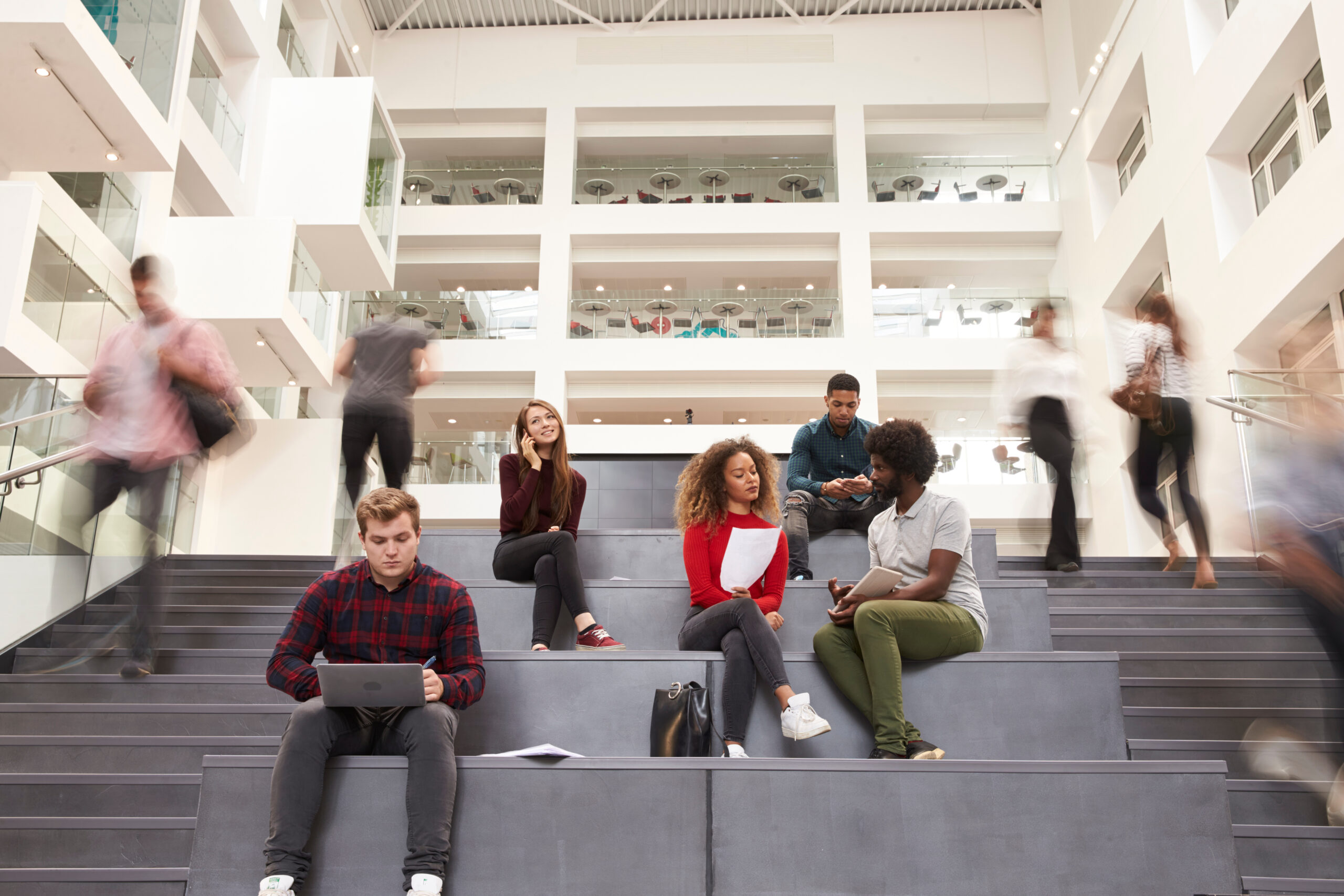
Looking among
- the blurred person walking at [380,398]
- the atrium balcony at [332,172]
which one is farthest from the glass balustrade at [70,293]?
the atrium balcony at [332,172]

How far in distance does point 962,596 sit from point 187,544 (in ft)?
17.5

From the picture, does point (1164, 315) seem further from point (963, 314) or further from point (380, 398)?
point (963, 314)

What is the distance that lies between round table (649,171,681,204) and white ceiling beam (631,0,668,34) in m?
2.51

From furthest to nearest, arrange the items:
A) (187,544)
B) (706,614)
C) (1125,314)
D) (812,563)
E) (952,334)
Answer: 1. (952,334)
2. (1125,314)
3. (187,544)
4. (812,563)
5. (706,614)

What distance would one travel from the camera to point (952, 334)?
1538cm

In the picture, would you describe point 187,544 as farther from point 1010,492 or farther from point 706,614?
point 1010,492

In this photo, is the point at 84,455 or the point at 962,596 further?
the point at 84,455

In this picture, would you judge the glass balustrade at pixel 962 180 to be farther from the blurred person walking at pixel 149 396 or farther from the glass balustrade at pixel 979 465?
the blurred person walking at pixel 149 396

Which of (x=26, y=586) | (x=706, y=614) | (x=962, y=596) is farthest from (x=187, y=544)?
(x=962, y=596)

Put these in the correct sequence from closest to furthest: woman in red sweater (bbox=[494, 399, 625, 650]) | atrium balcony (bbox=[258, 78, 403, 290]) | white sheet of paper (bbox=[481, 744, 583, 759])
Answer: white sheet of paper (bbox=[481, 744, 583, 759]) < woman in red sweater (bbox=[494, 399, 625, 650]) < atrium balcony (bbox=[258, 78, 403, 290])

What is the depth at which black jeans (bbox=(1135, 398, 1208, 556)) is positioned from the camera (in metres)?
5.14

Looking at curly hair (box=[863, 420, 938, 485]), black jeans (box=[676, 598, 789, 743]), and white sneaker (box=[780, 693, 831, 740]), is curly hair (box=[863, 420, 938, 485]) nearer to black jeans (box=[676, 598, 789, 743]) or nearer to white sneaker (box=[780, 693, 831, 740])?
black jeans (box=[676, 598, 789, 743])

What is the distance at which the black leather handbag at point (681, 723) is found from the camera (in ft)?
10.4

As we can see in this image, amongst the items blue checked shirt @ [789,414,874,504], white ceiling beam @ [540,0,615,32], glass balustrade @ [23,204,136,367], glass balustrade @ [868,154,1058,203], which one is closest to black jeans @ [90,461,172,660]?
glass balustrade @ [23,204,136,367]
